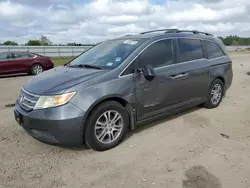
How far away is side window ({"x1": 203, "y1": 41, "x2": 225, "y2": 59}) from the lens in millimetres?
5902

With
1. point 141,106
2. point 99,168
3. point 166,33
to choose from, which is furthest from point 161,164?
point 166,33

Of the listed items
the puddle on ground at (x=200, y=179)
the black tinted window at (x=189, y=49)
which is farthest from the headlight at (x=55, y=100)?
the black tinted window at (x=189, y=49)

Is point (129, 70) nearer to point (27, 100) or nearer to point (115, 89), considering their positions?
point (115, 89)

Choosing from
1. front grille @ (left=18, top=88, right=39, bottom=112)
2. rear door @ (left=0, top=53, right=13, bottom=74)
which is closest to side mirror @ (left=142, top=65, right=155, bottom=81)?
front grille @ (left=18, top=88, right=39, bottom=112)

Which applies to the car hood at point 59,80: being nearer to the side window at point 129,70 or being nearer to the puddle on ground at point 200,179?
the side window at point 129,70

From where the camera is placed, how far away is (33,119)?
3.75 metres

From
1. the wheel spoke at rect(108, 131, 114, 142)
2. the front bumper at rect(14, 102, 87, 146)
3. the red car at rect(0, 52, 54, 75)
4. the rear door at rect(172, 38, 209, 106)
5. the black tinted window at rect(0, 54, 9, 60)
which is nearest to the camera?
the front bumper at rect(14, 102, 87, 146)

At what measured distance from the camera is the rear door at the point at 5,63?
14070 mm

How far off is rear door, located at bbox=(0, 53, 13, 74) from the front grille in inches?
429

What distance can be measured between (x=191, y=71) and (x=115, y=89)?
6.20ft

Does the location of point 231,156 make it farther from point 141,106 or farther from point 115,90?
point 115,90

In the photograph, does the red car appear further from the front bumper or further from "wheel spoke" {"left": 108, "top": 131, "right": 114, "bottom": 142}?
"wheel spoke" {"left": 108, "top": 131, "right": 114, "bottom": 142}

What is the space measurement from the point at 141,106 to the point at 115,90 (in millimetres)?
607

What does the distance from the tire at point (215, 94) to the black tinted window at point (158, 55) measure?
1.57m
